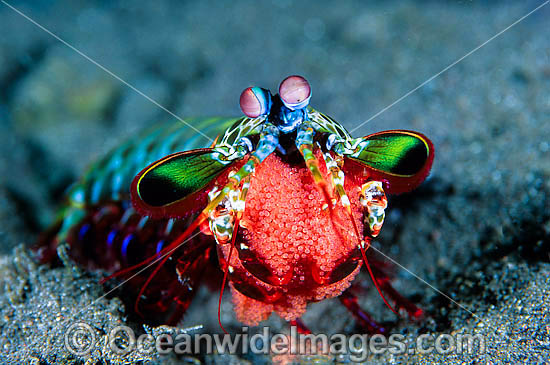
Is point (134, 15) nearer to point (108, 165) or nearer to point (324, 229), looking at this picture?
point (108, 165)

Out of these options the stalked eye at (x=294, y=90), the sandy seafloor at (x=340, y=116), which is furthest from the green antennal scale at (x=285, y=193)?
the sandy seafloor at (x=340, y=116)

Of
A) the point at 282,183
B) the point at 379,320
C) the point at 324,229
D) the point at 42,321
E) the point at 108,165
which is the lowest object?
the point at 379,320

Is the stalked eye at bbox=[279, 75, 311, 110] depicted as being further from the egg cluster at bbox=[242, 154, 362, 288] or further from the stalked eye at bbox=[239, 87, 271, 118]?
the egg cluster at bbox=[242, 154, 362, 288]

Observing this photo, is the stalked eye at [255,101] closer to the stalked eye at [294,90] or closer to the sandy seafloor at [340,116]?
the stalked eye at [294,90]

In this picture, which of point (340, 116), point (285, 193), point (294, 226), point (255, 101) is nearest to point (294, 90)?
point (255, 101)

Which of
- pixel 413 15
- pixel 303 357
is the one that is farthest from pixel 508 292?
pixel 413 15
